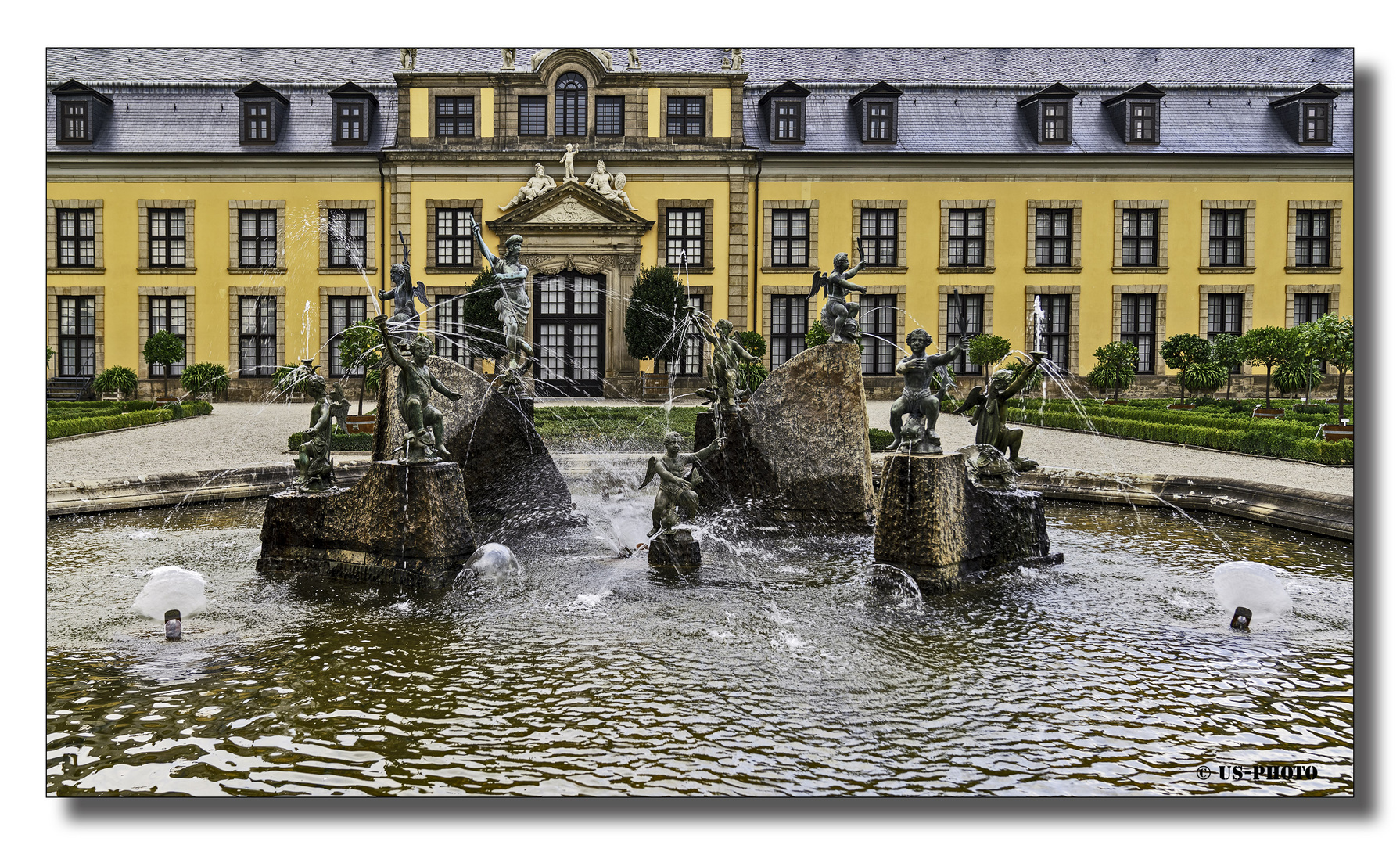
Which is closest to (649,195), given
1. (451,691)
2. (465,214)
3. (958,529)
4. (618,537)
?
(465,214)

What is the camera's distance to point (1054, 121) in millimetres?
30812

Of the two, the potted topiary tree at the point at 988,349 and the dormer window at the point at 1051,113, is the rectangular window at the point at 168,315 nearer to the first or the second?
the potted topiary tree at the point at 988,349

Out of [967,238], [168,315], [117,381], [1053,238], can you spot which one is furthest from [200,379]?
[1053,238]

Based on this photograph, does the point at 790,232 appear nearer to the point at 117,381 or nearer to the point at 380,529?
the point at 117,381

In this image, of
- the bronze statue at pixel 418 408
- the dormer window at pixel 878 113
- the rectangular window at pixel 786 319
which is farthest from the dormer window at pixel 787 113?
the bronze statue at pixel 418 408

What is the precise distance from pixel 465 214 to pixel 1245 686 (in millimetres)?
29962

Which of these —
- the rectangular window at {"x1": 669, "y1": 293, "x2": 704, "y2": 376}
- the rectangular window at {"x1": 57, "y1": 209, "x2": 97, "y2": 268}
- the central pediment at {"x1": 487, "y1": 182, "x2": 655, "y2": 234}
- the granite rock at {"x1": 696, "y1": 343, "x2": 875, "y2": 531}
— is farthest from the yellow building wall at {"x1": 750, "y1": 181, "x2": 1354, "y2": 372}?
the granite rock at {"x1": 696, "y1": 343, "x2": 875, "y2": 531}

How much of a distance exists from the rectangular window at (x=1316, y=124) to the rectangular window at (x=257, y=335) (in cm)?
3148

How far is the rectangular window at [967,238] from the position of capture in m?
32.2

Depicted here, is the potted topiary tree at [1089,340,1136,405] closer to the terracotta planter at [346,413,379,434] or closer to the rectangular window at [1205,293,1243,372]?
the rectangular window at [1205,293,1243,372]

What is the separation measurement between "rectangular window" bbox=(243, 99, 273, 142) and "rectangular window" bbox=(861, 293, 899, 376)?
19.7 metres
